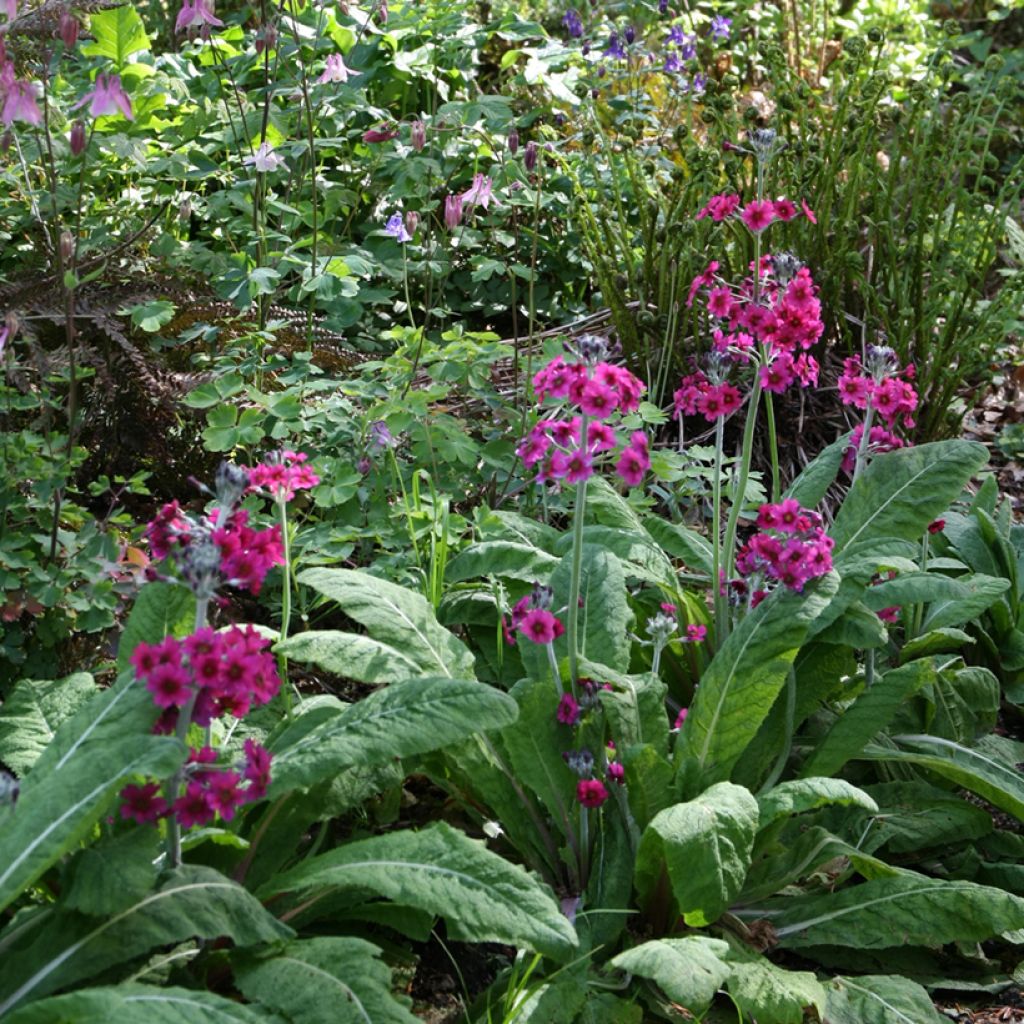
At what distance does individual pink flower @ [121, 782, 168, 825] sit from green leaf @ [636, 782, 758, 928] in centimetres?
76

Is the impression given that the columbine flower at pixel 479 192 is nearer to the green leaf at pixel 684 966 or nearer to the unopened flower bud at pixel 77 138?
the unopened flower bud at pixel 77 138

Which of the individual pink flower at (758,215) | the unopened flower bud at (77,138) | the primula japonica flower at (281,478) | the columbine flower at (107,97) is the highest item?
the columbine flower at (107,97)

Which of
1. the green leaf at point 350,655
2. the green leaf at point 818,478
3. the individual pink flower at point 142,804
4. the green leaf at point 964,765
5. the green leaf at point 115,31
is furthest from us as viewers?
the green leaf at point 115,31

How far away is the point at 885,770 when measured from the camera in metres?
2.78

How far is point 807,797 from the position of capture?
2242mm

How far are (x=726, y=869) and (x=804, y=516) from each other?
2.62 feet

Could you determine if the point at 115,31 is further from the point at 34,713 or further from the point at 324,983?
the point at 324,983

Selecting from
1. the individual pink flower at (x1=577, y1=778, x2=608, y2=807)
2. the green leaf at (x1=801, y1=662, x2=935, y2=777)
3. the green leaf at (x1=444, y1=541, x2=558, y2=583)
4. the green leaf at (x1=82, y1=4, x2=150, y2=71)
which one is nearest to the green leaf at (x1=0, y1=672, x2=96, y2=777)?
the green leaf at (x1=444, y1=541, x2=558, y2=583)

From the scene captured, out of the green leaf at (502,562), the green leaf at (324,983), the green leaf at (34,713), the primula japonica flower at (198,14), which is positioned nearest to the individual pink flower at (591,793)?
the green leaf at (324,983)

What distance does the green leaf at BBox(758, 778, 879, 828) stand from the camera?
2205 millimetres

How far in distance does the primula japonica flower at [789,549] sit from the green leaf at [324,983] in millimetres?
1067

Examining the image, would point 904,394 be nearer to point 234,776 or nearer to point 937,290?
point 937,290

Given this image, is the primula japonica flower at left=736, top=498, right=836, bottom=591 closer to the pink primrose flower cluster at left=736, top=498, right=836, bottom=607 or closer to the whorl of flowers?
the pink primrose flower cluster at left=736, top=498, right=836, bottom=607

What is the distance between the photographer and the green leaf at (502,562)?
274 centimetres
